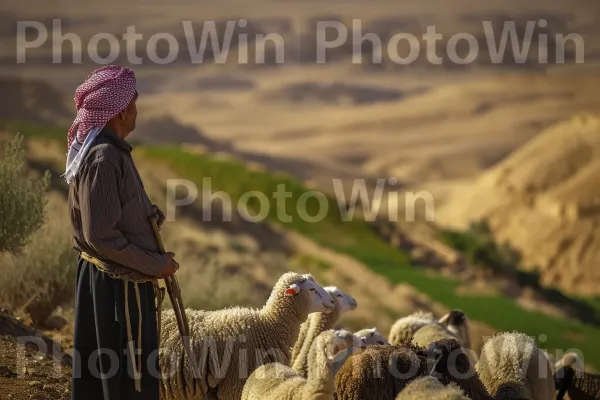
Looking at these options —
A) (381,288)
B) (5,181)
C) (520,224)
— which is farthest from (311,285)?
(520,224)

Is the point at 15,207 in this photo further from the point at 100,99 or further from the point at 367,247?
the point at 367,247

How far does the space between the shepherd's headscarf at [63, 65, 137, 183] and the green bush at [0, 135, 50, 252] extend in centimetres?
324

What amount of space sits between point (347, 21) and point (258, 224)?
47141 mm

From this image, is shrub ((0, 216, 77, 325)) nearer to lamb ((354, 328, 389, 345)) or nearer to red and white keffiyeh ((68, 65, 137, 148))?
lamb ((354, 328, 389, 345))

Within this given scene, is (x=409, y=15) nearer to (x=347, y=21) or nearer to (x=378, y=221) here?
(x=347, y=21)

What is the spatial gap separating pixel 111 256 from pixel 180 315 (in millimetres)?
882

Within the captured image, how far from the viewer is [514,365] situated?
7.63 metres

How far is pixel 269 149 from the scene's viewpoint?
187 feet

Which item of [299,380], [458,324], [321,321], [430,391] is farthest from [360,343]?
[458,324]

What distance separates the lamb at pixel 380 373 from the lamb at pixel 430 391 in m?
0.39

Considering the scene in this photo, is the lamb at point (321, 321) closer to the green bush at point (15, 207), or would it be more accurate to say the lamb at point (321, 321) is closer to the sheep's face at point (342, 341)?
the sheep's face at point (342, 341)

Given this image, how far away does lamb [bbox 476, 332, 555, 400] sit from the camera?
24.9 feet

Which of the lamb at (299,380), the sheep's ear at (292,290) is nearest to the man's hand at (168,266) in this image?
the lamb at (299,380)

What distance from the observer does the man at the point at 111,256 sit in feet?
17.5
